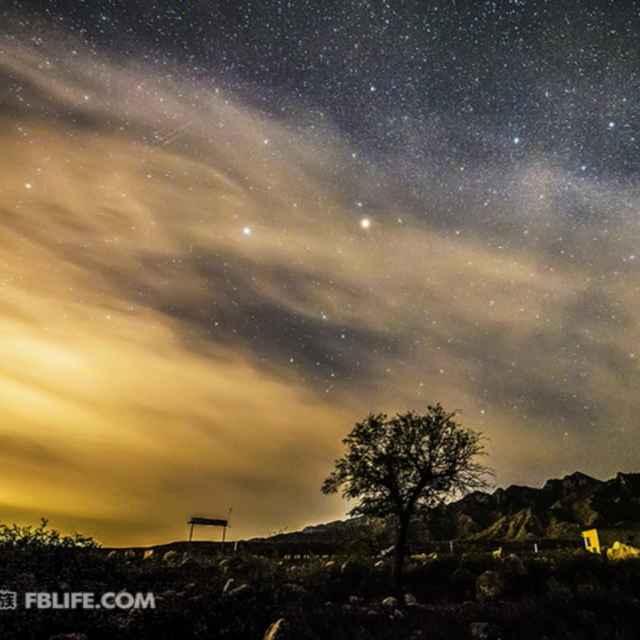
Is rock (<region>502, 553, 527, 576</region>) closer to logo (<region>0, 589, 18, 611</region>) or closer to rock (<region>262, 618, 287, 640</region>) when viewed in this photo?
rock (<region>262, 618, 287, 640</region>)

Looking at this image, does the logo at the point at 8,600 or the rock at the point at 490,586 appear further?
the rock at the point at 490,586

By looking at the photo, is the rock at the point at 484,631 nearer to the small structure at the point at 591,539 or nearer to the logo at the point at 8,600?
the logo at the point at 8,600

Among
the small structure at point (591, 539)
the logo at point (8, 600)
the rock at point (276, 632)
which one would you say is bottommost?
the rock at point (276, 632)

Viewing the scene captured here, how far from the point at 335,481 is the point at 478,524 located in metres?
109

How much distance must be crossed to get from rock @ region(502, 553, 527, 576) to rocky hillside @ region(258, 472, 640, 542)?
266 ft

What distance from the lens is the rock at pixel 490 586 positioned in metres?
21.2

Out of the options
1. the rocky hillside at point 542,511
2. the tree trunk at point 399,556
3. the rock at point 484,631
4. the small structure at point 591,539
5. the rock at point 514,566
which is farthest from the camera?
the rocky hillside at point 542,511

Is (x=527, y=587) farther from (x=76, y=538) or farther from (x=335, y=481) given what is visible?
(x=76, y=538)

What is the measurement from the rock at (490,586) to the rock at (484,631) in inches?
312

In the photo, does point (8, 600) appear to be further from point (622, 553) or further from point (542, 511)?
point (542, 511)

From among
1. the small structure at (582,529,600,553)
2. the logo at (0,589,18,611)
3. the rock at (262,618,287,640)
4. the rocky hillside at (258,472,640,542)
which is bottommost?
the rock at (262,618,287,640)

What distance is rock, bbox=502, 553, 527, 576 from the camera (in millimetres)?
23609

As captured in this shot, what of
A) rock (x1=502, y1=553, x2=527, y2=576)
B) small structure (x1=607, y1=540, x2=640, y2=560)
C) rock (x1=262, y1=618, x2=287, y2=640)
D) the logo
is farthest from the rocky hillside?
rock (x1=262, y1=618, x2=287, y2=640)

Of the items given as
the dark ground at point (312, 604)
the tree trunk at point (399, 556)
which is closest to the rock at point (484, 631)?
the dark ground at point (312, 604)
